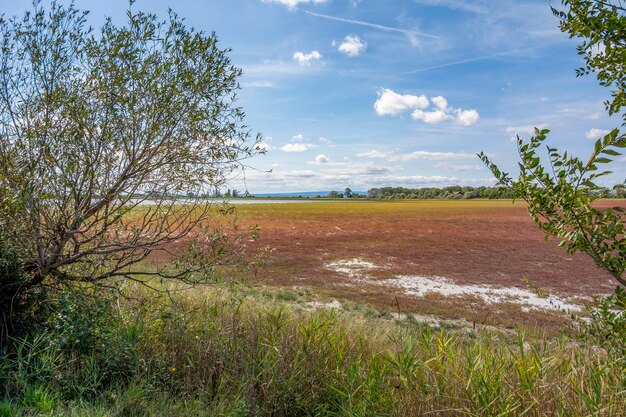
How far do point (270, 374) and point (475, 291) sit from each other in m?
12.7

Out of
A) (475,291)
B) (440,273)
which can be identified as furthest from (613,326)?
(440,273)

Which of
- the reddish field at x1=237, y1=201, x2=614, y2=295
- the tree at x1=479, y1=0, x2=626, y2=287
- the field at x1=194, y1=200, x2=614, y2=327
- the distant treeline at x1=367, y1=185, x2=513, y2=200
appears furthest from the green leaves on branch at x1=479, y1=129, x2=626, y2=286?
the distant treeline at x1=367, y1=185, x2=513, y2=200

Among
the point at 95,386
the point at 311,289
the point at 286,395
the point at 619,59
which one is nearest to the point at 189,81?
the point at 95,386

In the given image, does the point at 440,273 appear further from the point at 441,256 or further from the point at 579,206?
the point at 579,206

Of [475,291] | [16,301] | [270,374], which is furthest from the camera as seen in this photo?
[475,291]

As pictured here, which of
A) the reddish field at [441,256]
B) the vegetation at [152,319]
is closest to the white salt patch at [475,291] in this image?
the reddish field at [441,256]

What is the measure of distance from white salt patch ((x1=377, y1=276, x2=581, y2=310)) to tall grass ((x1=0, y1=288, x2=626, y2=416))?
9447 millimetres

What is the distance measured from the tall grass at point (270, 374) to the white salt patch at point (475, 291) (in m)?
9.45

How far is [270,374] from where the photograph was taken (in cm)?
486

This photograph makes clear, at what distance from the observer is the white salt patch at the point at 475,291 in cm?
1342

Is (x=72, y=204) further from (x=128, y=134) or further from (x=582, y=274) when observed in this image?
(x=582, y=274)

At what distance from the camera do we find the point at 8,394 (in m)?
4.09

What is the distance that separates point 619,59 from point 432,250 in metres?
23.4

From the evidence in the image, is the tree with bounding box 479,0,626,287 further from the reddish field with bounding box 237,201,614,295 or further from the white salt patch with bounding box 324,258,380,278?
the white salt patch with bounding box 324,258,380,278
